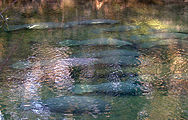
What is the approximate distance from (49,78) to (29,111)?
0.93 m

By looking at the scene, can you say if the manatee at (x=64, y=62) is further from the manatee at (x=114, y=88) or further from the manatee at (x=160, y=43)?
the manatee at (x=160, y=43)

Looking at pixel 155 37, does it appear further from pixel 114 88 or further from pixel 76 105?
pixel 76 105

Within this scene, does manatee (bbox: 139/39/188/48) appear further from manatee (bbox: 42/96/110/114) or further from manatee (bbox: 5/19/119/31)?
manatee (bbox: 42/96/110/114)

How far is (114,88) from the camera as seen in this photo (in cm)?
318

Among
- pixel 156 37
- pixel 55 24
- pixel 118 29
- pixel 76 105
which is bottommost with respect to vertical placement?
pixel 76 105

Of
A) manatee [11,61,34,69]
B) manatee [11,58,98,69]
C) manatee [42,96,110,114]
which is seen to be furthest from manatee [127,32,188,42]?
manatee [42,96,110,114]

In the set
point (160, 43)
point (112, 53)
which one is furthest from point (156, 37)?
point (112, 53)

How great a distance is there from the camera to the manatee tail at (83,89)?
10.2 ft

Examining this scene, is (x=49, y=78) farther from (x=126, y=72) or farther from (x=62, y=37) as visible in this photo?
(x=62, y=37)

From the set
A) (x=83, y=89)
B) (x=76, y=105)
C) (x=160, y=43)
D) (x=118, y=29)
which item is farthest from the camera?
(x=118, y=29)

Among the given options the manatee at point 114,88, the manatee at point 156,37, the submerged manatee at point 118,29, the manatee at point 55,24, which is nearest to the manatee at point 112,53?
the manatee at point 156,37

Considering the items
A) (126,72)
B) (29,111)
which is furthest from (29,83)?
(126,72)

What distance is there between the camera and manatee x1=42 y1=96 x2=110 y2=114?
2.62m

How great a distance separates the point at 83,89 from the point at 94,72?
25.5 inches
